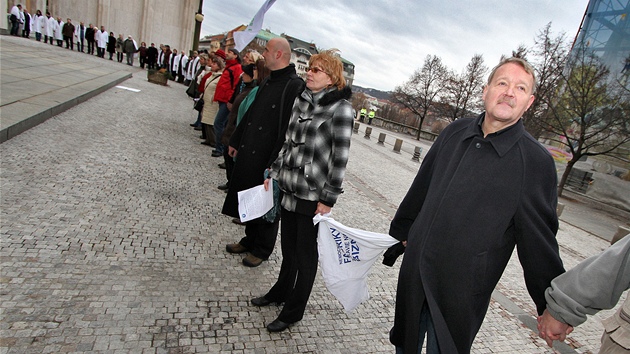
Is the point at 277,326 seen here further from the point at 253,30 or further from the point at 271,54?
the point at 253,30

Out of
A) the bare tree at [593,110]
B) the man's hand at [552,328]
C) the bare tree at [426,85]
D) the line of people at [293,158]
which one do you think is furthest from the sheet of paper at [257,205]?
the bare tree at [426,85]

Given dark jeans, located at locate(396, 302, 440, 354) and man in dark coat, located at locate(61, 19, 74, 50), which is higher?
man in dark coat, located at locate(61, 19, 74, 50)

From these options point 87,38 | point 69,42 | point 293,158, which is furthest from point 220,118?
point 69,42

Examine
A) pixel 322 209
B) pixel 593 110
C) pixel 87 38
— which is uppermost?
pixel 593 110

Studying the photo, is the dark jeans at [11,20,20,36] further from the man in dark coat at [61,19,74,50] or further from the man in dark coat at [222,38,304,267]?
the man in dark coat at [222,38,304,267]

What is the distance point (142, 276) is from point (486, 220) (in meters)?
2.73

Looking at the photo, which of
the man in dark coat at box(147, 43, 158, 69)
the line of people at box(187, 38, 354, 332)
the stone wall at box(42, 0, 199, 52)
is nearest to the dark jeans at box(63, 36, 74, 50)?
the stone wall at box(42, 0, 199, 52)

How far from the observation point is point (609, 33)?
20453 mm

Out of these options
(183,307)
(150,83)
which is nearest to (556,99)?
(150,83)

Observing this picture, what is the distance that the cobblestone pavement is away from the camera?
8.35 feet

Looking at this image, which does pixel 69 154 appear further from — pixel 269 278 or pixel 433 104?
pixel 433 104

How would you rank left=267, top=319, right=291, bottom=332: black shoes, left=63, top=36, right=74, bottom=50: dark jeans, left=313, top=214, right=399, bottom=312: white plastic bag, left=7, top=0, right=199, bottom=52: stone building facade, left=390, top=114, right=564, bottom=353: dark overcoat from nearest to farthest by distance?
1. left=390, top=114, right=564, bottom=353: dark overcoat
2. left=313, top=214, right=399, bottom=312: white plastic bag
3. left=267, top=319, right=291, bottom=332: black shoes
4. left=63, top=36, right=74, bottom=50: dark jeans
5. left=7, top=0, right=199, bottom=52: stone building facade

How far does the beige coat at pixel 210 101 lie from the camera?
314 inches

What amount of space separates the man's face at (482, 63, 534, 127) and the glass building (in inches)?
862
